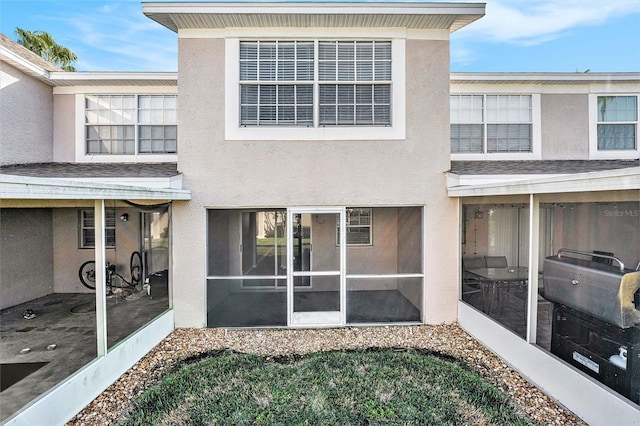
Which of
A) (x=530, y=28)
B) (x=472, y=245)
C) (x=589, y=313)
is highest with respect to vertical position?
(x=530, y=28)

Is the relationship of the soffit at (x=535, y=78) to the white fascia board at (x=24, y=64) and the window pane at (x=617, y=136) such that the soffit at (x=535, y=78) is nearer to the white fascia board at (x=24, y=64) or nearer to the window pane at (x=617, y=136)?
the window pane at (x=617, y=136)

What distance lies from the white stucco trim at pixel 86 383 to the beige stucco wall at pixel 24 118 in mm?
6210

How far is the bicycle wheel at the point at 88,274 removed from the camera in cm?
932

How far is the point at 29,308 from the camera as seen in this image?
8195 mm

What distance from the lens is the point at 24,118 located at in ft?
28.7

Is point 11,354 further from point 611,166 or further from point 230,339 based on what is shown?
point 611,166

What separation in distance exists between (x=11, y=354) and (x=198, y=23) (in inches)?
277

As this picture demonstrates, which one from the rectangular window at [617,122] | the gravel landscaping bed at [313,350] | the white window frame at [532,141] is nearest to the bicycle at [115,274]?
the gravel landscaping bed at [313,350]

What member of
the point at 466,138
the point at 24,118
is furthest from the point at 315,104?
the point at 24,118

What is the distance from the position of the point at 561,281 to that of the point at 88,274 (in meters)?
11.0

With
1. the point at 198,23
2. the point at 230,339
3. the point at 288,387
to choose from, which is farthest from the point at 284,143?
the point at 288,387

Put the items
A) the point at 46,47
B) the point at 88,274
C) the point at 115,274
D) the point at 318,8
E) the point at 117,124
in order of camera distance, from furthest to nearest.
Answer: the point at 46,47 < the point at 117,124 < the point at 88,274 < the point at 115,274 < the point at 318,8

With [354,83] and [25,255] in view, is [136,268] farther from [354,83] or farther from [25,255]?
[354,83]

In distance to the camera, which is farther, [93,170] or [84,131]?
[84,131]
